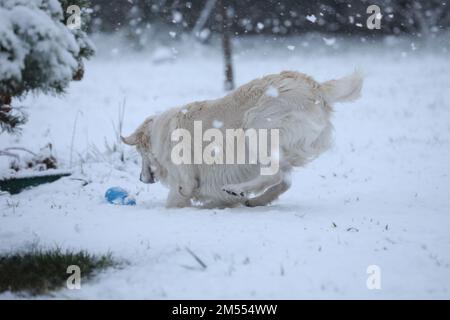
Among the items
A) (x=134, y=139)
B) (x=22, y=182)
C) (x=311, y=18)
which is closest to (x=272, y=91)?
(x=134, y=139)

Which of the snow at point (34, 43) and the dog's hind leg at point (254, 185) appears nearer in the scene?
the snow at point (34, 43)

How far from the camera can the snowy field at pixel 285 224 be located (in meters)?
3.49

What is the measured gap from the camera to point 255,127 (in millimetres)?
5742

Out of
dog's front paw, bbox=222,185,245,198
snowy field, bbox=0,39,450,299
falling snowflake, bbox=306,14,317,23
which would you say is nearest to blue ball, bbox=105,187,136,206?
snowy field, bbox=0,39,450,299

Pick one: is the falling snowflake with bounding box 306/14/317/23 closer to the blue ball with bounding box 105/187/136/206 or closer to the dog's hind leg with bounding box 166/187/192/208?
the blue ball with bounding box 105/187/136/206

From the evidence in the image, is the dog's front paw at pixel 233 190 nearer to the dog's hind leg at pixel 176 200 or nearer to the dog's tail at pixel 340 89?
the dog's hind leg at pixel 176 200

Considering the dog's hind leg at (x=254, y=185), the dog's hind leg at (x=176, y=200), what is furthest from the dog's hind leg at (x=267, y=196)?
the dog's hind leg at (x=176, y=200)

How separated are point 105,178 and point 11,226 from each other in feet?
10.3

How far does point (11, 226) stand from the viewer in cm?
514

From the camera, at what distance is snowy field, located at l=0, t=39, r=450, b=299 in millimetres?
3494

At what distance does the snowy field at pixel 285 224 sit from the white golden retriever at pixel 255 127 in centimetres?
36

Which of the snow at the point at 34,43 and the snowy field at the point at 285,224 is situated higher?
the snow at the point at 34,43

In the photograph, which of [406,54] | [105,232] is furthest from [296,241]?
[406,54]

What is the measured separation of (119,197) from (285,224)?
2842 millimetres
